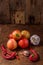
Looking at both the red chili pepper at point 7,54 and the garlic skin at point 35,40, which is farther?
the garlic skin at point 35,40

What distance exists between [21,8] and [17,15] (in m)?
0.06

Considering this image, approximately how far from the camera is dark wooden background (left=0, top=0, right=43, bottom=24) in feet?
5.14

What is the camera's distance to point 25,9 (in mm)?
1581

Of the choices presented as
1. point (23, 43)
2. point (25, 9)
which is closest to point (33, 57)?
point (23, 43)

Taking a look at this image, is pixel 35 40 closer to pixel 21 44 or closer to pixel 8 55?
pixel 21 44

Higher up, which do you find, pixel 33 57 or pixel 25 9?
pixel 25 9

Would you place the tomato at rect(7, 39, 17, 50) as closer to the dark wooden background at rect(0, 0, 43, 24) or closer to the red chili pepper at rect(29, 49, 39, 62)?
the red chili pepper at rect(29, 49, 39, 62)

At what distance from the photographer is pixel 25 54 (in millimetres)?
1160

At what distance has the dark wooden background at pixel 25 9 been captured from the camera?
1.57 meters

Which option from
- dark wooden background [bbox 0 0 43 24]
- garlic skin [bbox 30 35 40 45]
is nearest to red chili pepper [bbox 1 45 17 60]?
garlic skin [bbox 30 35 40 45]

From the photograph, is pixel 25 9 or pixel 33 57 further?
pixel 25 9

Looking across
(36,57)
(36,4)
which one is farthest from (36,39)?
(36,4)

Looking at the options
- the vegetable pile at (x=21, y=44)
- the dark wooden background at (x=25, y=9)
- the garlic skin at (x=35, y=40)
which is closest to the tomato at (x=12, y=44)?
the vegetable pile at (x=21, y=44)

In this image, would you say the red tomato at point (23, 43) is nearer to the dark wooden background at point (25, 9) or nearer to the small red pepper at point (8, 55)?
the small red pepper at point (8, 55)
